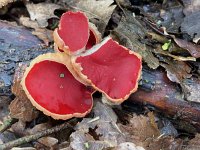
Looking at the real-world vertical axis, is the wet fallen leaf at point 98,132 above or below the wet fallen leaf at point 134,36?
below

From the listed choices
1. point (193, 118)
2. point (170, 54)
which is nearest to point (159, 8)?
point (170, 54)

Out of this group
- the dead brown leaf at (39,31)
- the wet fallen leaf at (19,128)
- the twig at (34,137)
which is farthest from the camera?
the dead brown leaf at (39,31)

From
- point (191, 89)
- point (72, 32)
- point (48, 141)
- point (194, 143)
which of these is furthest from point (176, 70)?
point (48, 141)

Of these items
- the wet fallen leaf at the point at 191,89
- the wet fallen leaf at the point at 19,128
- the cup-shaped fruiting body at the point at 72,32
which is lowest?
the wet fallen leaf at the point at 19,128

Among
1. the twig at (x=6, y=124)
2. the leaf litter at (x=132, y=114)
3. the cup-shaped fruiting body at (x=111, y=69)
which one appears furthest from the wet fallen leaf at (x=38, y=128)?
the cup-shaped fruiting body at (x=111, y=69)

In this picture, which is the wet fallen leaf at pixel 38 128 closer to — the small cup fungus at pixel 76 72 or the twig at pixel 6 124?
the twig at pixel 6 124

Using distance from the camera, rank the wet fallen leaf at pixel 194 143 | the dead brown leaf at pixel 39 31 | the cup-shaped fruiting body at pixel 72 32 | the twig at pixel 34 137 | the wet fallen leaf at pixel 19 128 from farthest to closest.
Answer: the dead brown leaf at pixel 39 31
the wet fallen leaf at pixel 19 128
the wet fallen leaf at pixel 194 143
the twig at pixel 34 137
the cup-shaped fruiting body at pixel 72 32
